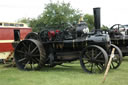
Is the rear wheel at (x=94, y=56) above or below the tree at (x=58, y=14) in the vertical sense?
below

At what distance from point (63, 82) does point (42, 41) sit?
2980 mm

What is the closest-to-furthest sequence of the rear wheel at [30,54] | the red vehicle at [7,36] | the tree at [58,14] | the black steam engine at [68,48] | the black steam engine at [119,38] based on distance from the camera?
the black steam engine at [68,48] → the rear wheel at [30,54] → the black steam engine at [119,38] → the red vehicle at [7,36] → the tree at [58,14]

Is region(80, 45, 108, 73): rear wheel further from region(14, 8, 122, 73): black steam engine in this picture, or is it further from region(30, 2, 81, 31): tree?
region(30, 2, 81, 31): tree

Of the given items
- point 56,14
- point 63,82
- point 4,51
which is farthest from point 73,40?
point 56,14

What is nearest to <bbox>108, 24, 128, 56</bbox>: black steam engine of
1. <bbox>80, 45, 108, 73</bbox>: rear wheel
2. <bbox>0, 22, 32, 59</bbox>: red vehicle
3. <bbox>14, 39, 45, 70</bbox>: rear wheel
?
<bbox>80, 45, 108, 73</bbox>: rear wheel

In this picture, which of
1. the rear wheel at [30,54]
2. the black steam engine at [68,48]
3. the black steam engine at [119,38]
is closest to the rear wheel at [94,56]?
the black steam engine at [68,48]

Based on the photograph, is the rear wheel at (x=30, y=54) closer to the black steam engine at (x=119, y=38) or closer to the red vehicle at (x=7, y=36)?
the red vehicle at (x=7, y=36)

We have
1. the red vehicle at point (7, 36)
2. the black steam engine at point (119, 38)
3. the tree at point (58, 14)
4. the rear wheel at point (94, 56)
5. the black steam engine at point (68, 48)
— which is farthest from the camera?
the tree at point (58, 14)

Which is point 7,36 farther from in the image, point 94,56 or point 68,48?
point 94,56

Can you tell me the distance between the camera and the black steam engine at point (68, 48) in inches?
298

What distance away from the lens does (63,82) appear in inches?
242

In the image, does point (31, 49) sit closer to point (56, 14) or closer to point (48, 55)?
point (48, 55)

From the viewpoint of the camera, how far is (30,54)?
27.7ft

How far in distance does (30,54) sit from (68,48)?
1595mm
